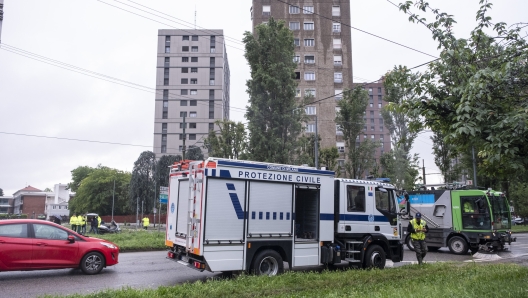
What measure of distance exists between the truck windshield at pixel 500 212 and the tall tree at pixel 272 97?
12089 millimetres

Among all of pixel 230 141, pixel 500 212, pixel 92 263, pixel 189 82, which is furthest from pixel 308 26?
pixel 92 263

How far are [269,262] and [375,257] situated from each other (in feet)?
12.0

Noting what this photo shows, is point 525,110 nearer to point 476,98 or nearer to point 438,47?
point 476,98

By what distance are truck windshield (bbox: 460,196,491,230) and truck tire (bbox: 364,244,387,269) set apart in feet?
26.5

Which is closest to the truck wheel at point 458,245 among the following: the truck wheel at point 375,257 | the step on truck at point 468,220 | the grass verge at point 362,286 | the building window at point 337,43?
the step on truck at point 468,220

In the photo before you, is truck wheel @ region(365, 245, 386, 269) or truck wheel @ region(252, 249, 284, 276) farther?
truck wheel @ region(365, 245, 386, 269)

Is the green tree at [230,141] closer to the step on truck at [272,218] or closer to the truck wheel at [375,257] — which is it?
the step on truck at [272,218]

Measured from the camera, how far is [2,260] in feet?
32.2

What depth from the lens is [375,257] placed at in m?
12.1

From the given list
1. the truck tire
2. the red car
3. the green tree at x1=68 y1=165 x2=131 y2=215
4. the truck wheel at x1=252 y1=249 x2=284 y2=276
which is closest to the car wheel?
the red car

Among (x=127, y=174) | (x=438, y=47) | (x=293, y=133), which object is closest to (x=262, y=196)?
(x=438, y=47)

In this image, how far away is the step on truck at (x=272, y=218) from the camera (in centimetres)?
948

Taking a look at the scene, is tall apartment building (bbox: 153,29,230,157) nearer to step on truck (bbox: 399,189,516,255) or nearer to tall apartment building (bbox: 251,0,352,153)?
tall apartment building (bbox: 251,0,352,153)

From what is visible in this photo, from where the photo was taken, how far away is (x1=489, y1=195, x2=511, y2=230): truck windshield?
17953 mm
